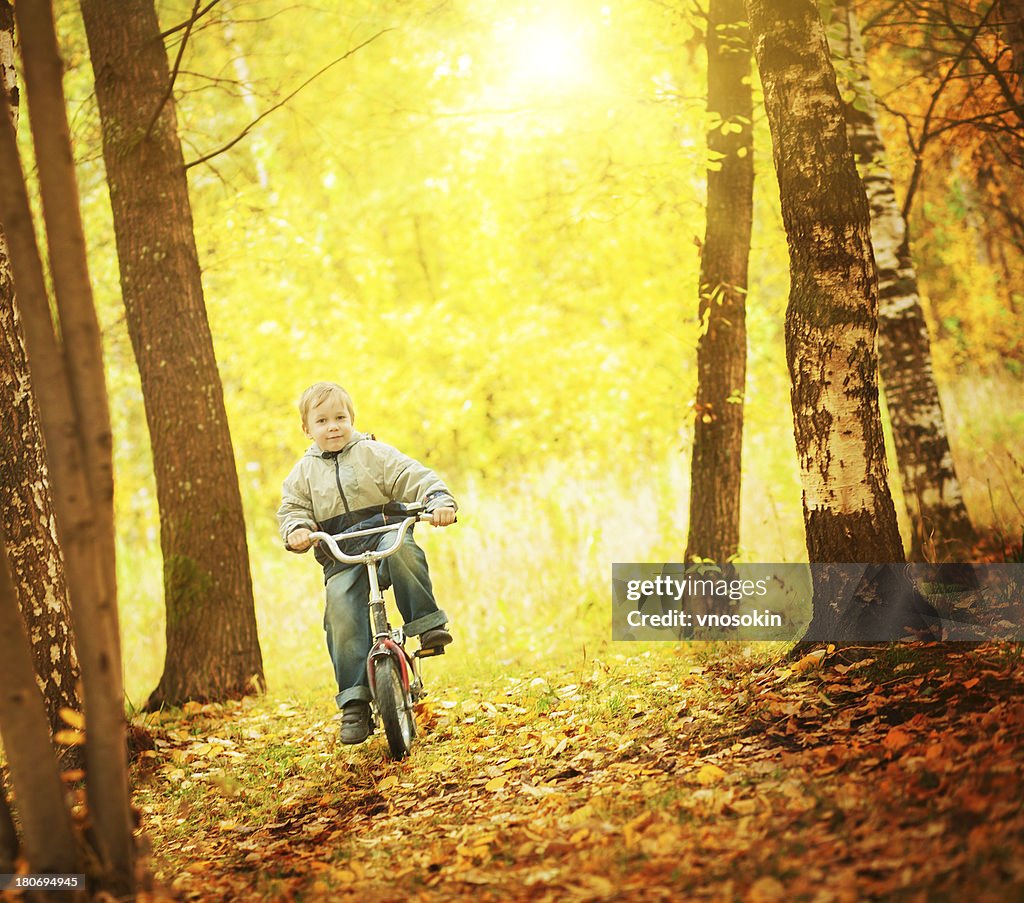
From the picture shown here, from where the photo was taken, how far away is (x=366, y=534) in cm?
462

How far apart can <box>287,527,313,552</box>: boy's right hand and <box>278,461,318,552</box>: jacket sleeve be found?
0.20 m

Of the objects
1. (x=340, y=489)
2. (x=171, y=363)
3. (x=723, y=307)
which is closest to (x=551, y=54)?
(x=723, y=307)

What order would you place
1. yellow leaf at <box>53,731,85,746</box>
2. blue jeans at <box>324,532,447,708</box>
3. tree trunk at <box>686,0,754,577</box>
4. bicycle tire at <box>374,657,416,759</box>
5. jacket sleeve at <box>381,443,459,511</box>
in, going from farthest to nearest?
1. tree trunk at <box>686,0,754,577</box>
2. jacket sleeve at <box>381,443,459,511</box>
3. blue jeans at <box>324,532,447,708</box>
4. bicycle tire at <box>374,657,416,759</box>
5. yellow leaf at <box>53,731,85,746</box>

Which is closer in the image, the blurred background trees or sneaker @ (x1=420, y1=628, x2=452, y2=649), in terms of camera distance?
sneaker @ (x1=420, y1=628, x2=452, y2=649)

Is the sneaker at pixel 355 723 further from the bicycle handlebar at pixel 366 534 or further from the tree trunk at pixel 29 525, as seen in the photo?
the tree trunk at pixel 29 525

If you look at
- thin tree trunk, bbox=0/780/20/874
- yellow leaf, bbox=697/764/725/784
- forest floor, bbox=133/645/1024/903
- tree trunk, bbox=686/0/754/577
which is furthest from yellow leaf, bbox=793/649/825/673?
thin tree trunk, bbox=0/780/20/874

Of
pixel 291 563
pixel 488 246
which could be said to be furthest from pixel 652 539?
pixel 488 246

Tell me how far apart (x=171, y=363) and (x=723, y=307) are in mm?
3950

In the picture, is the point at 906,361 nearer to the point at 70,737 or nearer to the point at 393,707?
the point at 393,707

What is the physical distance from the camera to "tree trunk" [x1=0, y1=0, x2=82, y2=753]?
4797mm

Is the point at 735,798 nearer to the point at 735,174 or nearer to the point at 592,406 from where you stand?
the point at 735,174

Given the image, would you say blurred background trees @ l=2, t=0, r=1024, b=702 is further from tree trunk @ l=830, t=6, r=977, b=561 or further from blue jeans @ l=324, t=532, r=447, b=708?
blue jeans @ l=324, t=532, r=447, b=708

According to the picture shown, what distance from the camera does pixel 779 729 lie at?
12.6ft

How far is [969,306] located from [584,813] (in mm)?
13520
